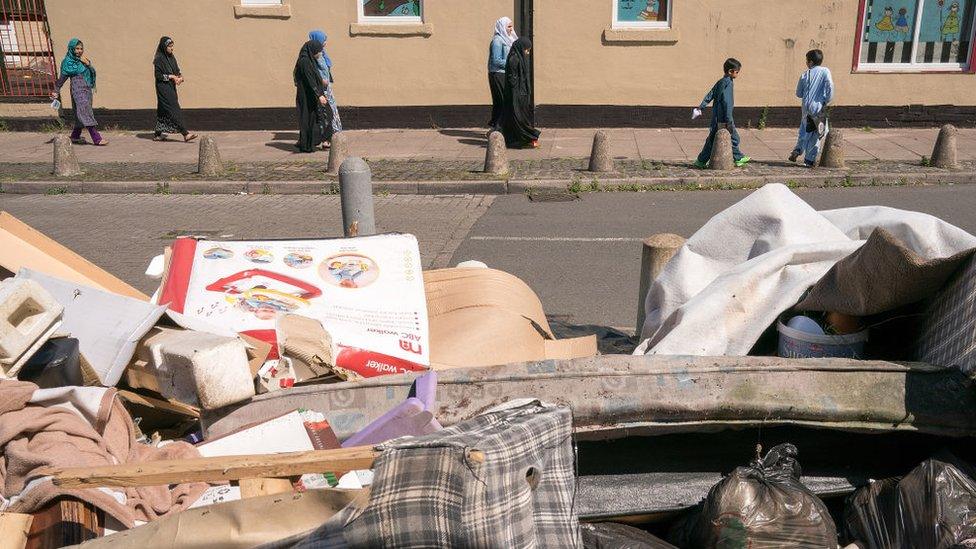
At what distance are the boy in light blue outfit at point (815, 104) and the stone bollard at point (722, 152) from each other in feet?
4.25

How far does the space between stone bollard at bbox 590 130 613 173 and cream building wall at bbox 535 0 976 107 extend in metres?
3.89

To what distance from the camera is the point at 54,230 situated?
984cm

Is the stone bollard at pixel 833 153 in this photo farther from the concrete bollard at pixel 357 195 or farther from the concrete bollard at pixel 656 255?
the concrete bollard at pixel 357 195

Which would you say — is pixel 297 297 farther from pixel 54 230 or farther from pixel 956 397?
pixel 54 230

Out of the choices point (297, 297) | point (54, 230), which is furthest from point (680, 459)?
point (54, 230)

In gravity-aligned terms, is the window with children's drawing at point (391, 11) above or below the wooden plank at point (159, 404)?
above

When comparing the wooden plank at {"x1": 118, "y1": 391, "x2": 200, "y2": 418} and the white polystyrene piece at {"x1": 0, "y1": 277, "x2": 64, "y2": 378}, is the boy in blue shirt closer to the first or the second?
the wooden plank at {"x1": 118, "y1": 391, "x2": 200, "y2": 418}

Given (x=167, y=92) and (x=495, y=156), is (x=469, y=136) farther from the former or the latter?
(x=167, y=92)

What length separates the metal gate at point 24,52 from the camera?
1712 centimetres

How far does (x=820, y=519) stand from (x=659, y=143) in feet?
40.7

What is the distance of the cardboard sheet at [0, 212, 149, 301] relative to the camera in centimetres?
374

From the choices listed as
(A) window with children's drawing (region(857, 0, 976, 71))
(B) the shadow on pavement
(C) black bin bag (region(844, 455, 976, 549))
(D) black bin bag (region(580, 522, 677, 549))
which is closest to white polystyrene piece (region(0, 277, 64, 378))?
(D) black bin bag (region(580, 522, 677, 549))

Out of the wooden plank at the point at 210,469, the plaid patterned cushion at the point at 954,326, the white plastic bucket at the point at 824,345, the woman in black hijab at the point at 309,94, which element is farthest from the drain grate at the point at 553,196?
the wooden plank at the point at 210,469

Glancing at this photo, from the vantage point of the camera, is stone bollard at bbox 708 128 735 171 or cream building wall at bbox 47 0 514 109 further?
cream building wall at bbox 47 0 514 109
